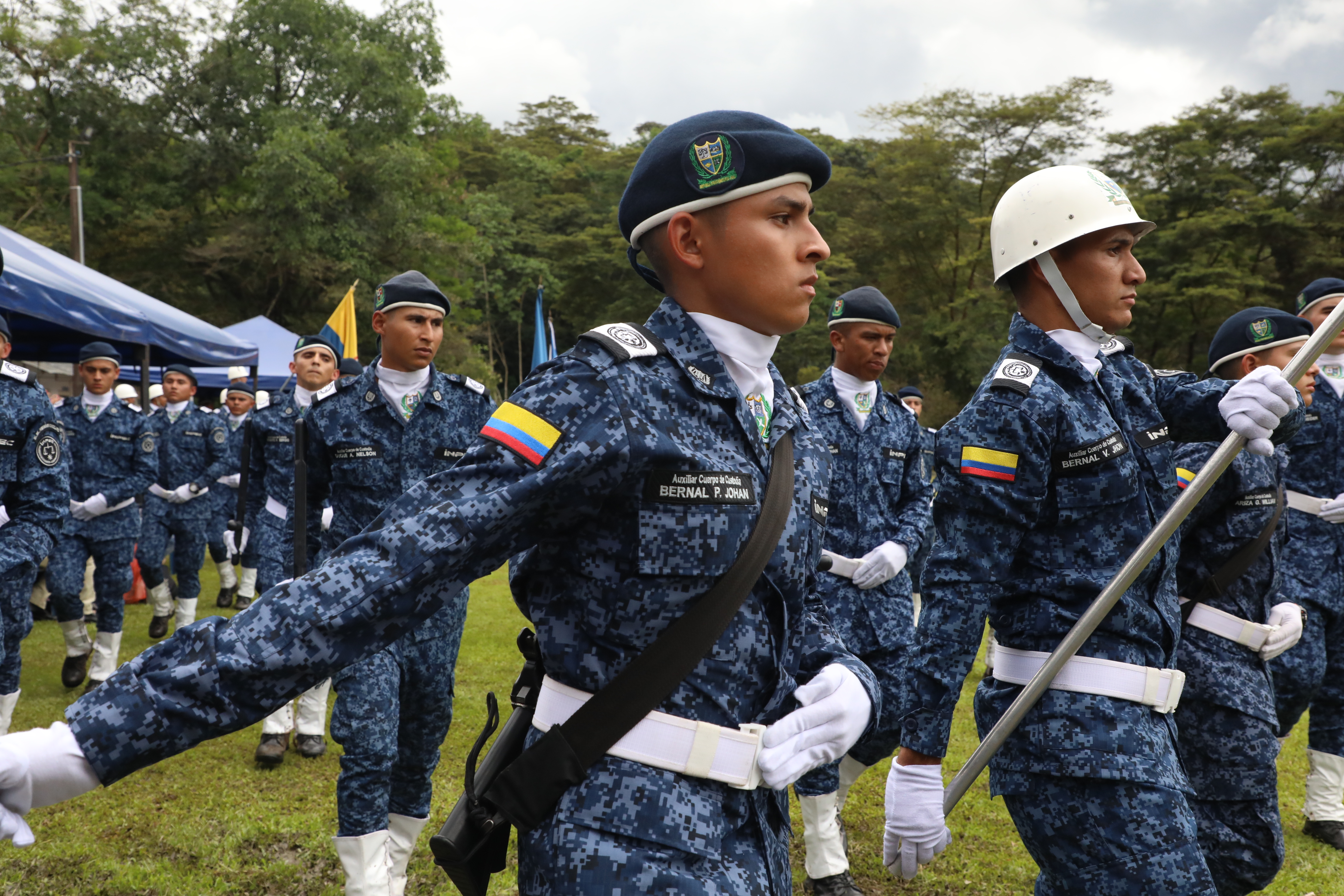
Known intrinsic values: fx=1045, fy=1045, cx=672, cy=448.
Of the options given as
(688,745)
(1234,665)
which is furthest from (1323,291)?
(688,745)

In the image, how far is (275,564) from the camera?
6727mm

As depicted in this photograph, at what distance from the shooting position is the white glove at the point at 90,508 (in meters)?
8.66

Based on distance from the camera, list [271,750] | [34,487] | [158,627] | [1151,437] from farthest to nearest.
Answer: [158,627], [271,750], [34,487], [1151,437]

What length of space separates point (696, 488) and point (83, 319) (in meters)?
10.1

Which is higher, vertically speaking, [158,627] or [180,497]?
[180,497]

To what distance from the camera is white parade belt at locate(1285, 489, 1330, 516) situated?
5.89m

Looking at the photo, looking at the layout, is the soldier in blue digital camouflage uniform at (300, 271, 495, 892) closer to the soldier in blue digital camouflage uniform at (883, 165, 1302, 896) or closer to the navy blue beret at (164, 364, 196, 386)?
the soldier in blue digital camouflage uniform at (883, 165, 1302, 896)

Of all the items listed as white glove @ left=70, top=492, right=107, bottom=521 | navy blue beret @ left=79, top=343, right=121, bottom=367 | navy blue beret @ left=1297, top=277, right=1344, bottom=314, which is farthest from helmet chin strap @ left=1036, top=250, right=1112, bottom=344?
navy blue beret @ left=79, top=343, right=121, bottom=367

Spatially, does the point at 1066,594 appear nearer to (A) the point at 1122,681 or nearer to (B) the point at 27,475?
(A) the point at 1122,681

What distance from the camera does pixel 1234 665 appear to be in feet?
13.0

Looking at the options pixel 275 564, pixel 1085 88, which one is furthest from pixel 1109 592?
pixel 1085 88

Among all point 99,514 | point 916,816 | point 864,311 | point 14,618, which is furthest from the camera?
point 99,514

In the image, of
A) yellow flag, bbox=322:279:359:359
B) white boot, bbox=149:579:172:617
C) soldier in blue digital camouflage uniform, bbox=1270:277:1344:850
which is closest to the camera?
soldier in blue digital camouflage uniform, bbox=1270:277:1344:850

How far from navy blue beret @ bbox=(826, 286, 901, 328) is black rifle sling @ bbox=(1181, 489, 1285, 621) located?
2.49 metres
